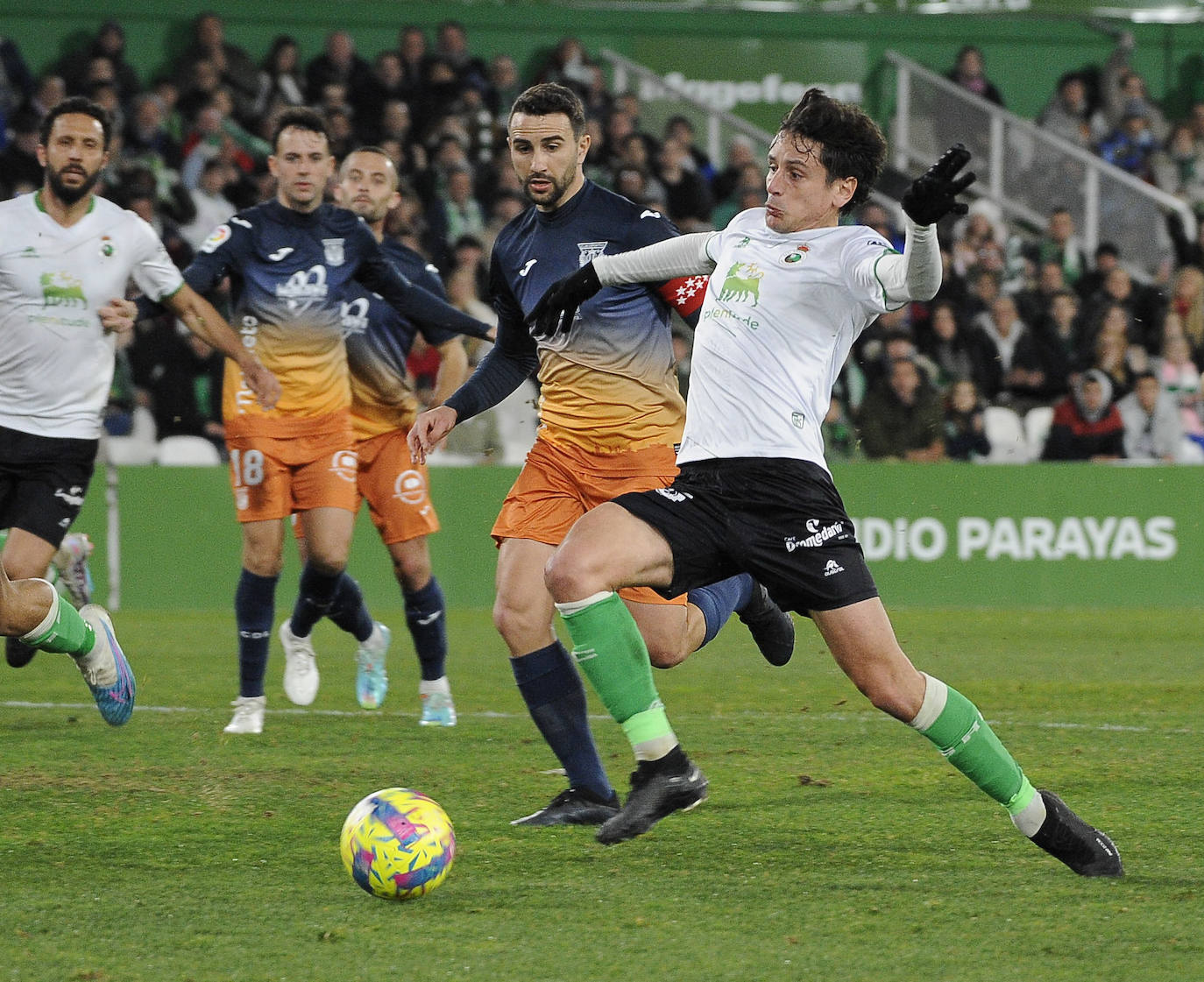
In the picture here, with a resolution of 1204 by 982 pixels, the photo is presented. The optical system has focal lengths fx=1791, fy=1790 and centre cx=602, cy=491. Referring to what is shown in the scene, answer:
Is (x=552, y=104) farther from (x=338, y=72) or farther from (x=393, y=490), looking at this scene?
(x=338, y=72)

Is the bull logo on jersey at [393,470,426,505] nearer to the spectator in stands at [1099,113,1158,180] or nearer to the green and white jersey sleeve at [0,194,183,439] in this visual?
the green and white jersey sleeve at [0,194,183,439]

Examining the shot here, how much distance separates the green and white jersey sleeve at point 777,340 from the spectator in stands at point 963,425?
32.9ft

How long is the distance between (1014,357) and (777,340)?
1168 centimetres

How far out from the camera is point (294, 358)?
802 cm

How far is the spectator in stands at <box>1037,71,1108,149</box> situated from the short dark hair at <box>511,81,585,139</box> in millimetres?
15402

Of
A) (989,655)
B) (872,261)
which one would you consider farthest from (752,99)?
(872,261)

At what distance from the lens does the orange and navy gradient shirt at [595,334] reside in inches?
238

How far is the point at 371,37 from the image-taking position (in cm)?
1919

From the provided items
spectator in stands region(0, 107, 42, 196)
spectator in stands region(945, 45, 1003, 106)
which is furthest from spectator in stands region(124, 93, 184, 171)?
spectator in stands region(945, 45, 1003, 106)

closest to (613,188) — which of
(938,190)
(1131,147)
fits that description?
(1131,147)

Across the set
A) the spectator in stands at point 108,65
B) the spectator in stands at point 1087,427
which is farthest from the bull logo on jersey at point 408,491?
the spectator in stands at point 108,65

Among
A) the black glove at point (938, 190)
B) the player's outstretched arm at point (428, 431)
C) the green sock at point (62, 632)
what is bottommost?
the green sock at point (62, 632)

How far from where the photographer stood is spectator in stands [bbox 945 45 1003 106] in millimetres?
20047

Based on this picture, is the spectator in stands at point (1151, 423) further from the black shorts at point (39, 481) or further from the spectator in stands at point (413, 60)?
the black shorts at point (39, 481)
